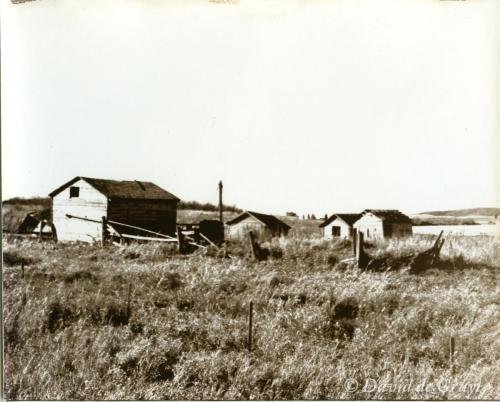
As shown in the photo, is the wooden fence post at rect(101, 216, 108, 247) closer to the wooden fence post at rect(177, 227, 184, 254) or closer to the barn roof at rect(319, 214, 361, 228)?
the wooden fence post at rect(177, 227, 184, 254)

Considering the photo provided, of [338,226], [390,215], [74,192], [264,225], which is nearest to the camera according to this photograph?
[390,215]

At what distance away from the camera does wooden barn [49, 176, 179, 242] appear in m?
7.15

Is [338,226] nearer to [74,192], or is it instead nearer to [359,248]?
[359,248]

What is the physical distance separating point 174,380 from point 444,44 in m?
5.30

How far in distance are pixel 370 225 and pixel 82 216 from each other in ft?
22.5

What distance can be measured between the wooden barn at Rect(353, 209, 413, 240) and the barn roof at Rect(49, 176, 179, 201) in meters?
3.13

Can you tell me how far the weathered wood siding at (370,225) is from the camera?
6797 millimetres

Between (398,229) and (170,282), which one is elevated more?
(398,229)

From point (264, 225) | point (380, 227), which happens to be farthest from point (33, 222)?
point (380, 227)

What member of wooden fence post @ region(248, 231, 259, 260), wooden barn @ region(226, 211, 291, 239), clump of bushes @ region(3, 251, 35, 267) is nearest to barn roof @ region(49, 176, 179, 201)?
clump of bushes @ region(3, 251, 35, 267)

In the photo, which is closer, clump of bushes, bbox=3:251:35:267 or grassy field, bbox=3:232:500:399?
grassy field, bbox=3:232:500:399

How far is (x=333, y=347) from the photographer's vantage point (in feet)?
16.4

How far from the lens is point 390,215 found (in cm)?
643

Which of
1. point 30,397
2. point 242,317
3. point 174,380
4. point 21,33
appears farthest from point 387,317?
point 21,33
